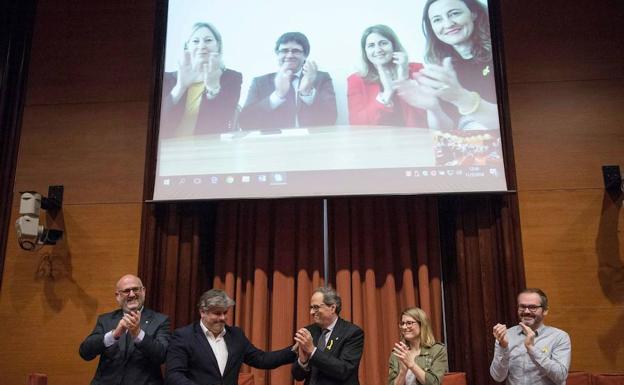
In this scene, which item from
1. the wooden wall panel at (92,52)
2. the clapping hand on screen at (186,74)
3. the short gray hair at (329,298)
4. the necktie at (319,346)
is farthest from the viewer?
the wooden wall panel at (92,52)

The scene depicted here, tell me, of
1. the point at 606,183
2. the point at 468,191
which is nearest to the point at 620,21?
the point at 606,183

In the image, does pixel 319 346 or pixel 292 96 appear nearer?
pixel 319 346

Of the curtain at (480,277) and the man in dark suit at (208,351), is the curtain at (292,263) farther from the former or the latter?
the man in dark suit at (208,351)

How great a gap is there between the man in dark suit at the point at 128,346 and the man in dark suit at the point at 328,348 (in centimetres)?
70

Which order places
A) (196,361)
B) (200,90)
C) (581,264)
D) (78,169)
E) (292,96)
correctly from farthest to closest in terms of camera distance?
(78,169), (200,90), (292,96), (581,264), (196,361)

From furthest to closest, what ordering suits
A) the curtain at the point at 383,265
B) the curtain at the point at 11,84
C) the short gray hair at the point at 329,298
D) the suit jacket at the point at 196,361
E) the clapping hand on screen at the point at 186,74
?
the curtain at the point at 11,84
the clapping hand on screen at the point at 186,74
the curtain at the point at 383,265
the short gray hair at the point at 329,298
the suit jacket at the point at 196,361

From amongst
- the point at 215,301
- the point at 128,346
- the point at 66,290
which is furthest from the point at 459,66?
the point at 66,290

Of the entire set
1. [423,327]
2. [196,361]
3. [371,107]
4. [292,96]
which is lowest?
[196,361]

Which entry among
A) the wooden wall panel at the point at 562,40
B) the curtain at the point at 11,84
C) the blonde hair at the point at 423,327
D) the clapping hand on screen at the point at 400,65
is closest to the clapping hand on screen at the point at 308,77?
the clapping hand on screen at the point at 400,65

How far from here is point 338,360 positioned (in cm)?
265

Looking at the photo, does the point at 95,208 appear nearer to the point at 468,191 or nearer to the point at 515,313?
the point at 468,191

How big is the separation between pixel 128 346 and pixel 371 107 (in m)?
2.22

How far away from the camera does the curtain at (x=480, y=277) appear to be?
3775mm

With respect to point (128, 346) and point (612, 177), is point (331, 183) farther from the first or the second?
A: point (612, 177)
